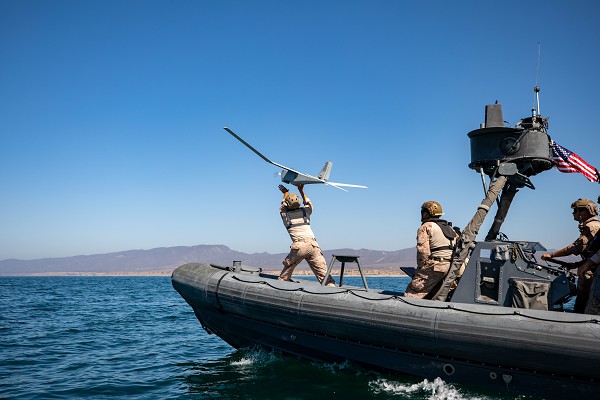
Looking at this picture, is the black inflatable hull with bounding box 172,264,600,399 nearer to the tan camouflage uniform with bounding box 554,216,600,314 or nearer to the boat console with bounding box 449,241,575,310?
the boat console with bounding box 449,241,575,310

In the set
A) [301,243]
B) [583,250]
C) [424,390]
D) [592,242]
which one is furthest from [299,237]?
[592,242]

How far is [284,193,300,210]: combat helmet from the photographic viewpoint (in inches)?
372

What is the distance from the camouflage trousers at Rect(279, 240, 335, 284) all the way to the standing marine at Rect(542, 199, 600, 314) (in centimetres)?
403

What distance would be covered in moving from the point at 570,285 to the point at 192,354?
758 centimetres

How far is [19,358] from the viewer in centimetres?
957

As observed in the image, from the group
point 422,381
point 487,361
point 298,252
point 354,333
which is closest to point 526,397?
point 487,361

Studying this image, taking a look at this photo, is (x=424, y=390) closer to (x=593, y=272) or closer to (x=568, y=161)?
(x=593, y=272)

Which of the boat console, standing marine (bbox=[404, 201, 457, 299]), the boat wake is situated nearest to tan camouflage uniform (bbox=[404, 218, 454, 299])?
standing marine (bbox=[404, 201, 457, 299])

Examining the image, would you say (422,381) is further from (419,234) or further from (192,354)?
(192,354)

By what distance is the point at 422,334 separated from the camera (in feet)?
20.5

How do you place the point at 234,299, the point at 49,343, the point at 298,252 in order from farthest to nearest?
the point at 49,343, the point at 298,252, the point at 234,299

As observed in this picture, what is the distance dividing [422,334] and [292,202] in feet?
13.3

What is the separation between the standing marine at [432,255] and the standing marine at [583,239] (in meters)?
1.38

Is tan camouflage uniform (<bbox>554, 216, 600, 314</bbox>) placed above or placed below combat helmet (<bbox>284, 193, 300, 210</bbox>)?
below
